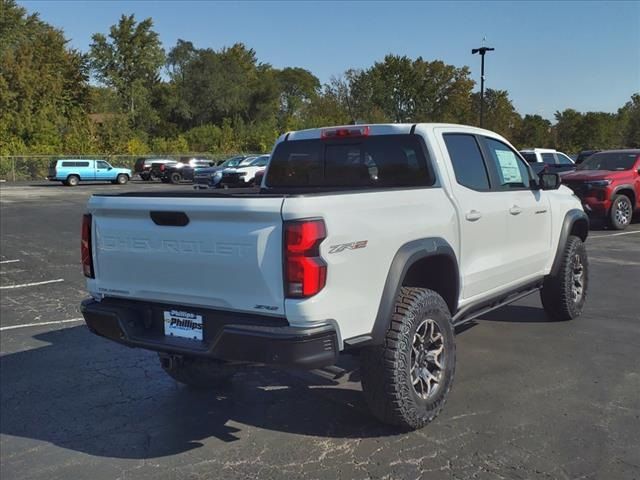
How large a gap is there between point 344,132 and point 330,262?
180 cm

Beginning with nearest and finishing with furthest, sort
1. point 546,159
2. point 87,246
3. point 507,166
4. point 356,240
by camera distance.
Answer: point 356,240
point 87,246
point 507,166
point 546,159

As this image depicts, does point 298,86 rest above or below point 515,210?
above

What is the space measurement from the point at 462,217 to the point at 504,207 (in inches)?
29.5

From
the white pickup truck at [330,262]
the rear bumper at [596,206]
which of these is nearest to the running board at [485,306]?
the white pickup truck at [330,262]

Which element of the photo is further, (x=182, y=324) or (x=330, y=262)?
(x=182, y=324)

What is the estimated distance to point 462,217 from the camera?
4.30 metres

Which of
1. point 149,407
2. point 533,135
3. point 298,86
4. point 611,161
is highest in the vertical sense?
point 298,86

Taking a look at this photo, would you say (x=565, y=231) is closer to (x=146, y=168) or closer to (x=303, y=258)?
(x=303, y=258)

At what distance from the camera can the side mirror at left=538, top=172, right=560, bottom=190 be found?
5.59m

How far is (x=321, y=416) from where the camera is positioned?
412 centimetres

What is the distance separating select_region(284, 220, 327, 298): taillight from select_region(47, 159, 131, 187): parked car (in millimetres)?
36574

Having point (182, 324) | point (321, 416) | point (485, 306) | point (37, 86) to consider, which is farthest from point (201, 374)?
point (37, 86)

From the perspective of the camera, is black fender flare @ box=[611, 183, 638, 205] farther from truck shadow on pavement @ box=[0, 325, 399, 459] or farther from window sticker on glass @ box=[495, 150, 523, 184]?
truck shadow on pavement @ box=[0, 325, 399, 459]

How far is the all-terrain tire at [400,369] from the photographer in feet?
11.7
